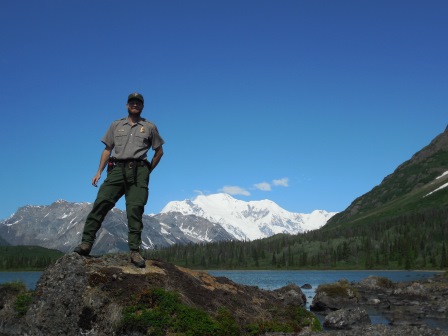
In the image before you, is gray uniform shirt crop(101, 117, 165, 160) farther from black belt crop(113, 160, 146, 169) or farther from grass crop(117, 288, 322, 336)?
grass crop(117, 288, 322, 336)

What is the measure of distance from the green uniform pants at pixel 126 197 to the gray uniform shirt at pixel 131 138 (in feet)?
1.46

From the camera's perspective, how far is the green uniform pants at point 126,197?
1404 centimetres

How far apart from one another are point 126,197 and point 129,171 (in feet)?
2.67

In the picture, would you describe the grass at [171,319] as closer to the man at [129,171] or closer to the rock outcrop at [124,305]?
the rock outcrop at [124,305]

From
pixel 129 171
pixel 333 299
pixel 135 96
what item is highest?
pixel 135 96

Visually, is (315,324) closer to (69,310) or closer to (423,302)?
(69,310)

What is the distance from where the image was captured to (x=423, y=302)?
49.8 metres

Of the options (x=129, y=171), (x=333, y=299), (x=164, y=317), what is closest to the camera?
(x=164, y=317)

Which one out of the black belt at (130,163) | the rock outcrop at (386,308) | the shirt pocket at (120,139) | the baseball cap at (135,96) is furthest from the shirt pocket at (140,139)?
the rock outcrop at (386,308)

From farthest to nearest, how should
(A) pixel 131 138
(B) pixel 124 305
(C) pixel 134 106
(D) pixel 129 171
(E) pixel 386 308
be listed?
(E) pixel 386 308 → (C) pixel 134 106 → (A) pixel 131 138 → (D) pixel 129 171 → (B) pixel 124 305

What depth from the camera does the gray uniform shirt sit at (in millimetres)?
14469

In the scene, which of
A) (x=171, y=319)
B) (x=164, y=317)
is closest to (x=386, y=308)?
(x=171, y=319)

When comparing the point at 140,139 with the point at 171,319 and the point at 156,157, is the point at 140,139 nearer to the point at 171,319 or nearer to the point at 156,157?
the point at 156,157

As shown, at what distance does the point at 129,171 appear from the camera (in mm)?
14242
